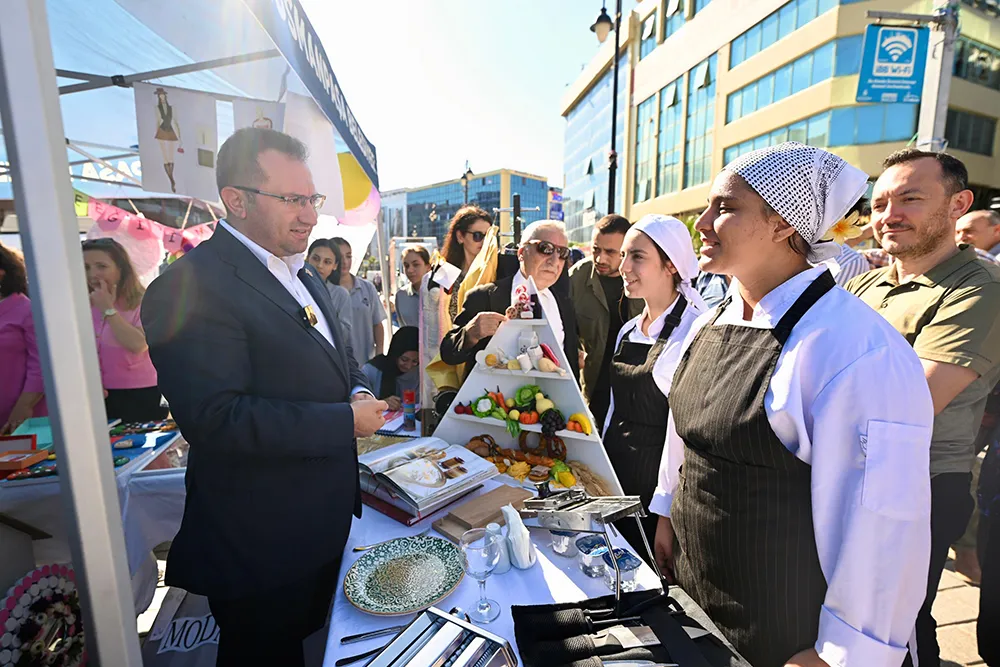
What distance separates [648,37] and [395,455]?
111 ft

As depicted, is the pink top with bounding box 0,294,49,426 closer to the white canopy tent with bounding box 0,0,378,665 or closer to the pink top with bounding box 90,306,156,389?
the pink top with bounding box 90,306,156,389

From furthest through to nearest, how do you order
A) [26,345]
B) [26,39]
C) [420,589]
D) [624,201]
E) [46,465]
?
[624,201] < [26,345] < [46,465] < [420,589] < [26,39]

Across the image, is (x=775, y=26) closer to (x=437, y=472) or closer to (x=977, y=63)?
(x=977, y=63)

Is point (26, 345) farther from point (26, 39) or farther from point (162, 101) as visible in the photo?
point (26, 39)

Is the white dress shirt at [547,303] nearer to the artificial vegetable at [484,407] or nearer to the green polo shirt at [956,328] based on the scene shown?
the artificial vegetable at [484,407]

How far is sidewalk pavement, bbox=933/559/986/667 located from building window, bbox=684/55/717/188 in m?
22.4

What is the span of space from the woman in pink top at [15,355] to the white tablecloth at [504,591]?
7.42ft

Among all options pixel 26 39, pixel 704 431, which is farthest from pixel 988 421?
pixel 26 39

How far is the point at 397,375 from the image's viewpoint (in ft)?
11.9

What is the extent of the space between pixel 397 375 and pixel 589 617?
264cm

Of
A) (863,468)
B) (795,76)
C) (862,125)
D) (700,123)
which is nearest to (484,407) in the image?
(863,468)

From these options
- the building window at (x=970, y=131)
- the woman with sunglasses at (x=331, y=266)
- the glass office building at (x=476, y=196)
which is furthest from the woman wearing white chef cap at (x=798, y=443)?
the glass office building at (x=476, y=196)

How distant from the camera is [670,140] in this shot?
26297mm

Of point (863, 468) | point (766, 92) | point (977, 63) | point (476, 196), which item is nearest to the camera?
point (863, 468)
